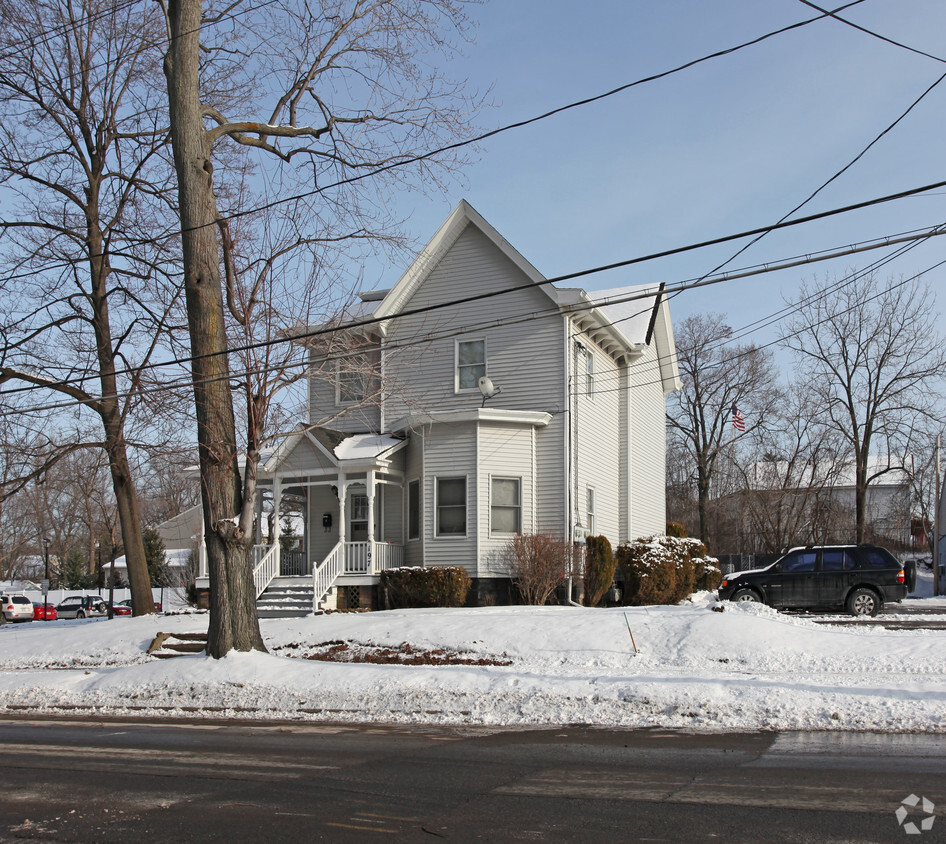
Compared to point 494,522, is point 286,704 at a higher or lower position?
lower

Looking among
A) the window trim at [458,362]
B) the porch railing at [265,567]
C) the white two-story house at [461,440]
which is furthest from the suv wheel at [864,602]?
the porch railing at [265,567]

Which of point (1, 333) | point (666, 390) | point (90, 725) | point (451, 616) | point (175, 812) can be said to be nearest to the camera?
point (175, 812)

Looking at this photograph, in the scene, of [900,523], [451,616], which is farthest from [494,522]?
[900,523]

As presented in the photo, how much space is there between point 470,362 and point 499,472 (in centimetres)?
343

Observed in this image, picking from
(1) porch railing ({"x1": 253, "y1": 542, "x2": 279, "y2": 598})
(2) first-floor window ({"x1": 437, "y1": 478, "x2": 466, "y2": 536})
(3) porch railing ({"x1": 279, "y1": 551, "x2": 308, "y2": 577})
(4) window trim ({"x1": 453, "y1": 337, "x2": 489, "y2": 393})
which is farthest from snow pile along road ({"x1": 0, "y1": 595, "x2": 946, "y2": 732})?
(4) window trim ({"x1": 453, "y1": 337, "x2": 489, "y2": 393})

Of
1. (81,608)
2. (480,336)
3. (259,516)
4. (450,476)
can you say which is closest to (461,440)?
(450,476)

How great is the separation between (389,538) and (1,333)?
1102cm

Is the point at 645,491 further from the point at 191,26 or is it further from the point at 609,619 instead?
the point at 191,26

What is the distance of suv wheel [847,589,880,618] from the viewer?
2042cm

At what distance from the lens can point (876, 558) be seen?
2050cm

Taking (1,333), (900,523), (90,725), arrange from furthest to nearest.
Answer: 1. (900,523)
2. (1,333)
3. (90,725)

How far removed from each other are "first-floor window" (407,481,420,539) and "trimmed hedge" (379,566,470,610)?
176 centimetres

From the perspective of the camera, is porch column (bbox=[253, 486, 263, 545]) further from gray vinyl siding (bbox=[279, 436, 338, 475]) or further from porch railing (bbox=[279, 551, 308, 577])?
gray vinyl siding (bbox=[279, 436, 338, 475])

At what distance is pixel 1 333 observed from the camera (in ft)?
70.9
